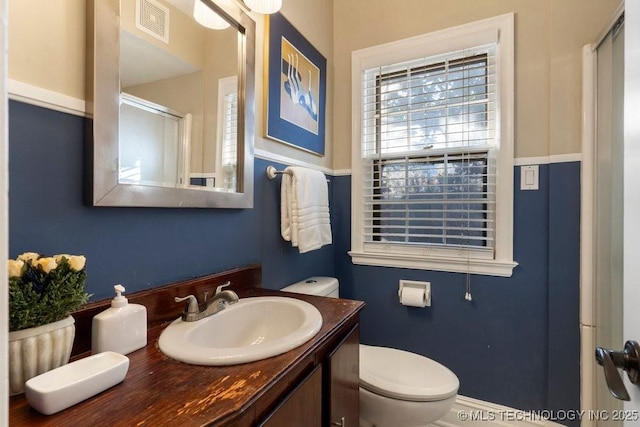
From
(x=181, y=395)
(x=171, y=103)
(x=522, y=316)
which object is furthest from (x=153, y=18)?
(x=522, y=316)

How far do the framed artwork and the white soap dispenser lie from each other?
90cm

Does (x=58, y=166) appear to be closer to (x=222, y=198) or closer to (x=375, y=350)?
(x=222, y=198)

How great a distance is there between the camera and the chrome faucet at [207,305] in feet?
2.97

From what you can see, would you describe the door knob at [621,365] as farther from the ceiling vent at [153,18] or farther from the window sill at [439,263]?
the ceiling vent at [153,18]

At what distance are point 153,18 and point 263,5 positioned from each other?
49 centimetres

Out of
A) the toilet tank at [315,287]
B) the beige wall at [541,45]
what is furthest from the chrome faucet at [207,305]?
the beige wall at [541,45]

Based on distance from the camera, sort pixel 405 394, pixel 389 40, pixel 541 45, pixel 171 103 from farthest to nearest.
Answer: pixel 389 40 < pixel 541 45 < pixel 405 394 < pixel 171 103

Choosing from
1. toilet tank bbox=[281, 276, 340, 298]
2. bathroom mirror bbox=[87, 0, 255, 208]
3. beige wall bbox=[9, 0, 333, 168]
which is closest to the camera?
beige wall bbox=[9, 0, 333, 168]

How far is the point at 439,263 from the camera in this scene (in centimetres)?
171

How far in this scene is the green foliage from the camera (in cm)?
53

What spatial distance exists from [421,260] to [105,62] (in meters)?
1.62

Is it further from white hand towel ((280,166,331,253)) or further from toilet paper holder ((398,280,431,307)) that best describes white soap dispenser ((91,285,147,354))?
toilet paper holder ((398,280,431,307))

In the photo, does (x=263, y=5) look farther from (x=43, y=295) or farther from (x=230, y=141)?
(x=43, y=295)

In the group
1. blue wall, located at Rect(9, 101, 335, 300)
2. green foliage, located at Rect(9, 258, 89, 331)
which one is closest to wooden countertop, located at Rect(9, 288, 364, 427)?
green foliage, located at Rect(9, 258, 89, 331)
